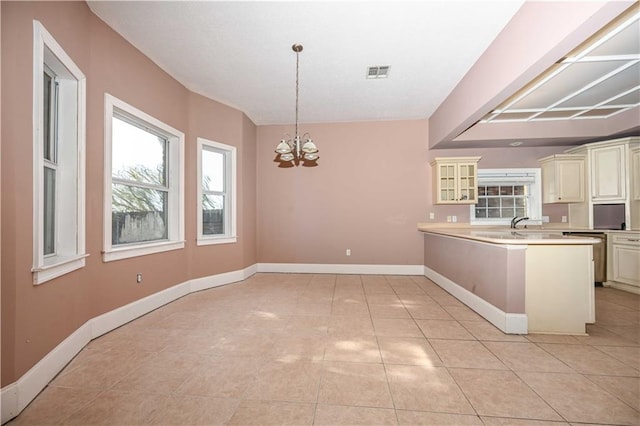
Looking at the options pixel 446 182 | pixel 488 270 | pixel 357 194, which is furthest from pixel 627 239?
pixel 357 194

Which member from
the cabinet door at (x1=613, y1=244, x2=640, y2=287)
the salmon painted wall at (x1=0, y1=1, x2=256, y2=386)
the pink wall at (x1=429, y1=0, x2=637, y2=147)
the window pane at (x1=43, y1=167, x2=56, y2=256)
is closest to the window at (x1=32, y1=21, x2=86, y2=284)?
the window pane at (x1=43, y1=167, x2=56, y2=256)

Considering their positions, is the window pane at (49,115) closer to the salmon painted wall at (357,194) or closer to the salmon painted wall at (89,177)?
the salmon painted wall at (89,177)

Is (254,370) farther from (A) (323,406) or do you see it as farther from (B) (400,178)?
(B) (400,178)

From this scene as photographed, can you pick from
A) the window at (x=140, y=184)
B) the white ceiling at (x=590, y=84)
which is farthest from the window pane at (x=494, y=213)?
the window at (x=140, y=184)

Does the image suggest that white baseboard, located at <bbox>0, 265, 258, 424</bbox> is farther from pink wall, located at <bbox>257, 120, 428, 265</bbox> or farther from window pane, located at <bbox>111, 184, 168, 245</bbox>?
pink wall, located at <bbox>257, 120, 428, 265</bbox>

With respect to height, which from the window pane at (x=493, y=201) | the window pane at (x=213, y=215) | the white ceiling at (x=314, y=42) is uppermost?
the white ceiling at (x=314, y=42)

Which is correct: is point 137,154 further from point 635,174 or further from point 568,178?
point 635,174

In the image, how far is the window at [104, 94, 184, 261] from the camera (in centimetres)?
264

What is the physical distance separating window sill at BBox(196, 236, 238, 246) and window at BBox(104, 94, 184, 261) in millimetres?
349

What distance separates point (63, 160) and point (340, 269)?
4.16m

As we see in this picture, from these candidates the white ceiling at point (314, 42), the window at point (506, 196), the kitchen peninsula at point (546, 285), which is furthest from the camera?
the window at point (506, 196)

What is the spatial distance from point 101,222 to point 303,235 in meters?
3.24

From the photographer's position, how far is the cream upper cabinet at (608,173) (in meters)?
4.15

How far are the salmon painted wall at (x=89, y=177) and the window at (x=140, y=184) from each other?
101mm
